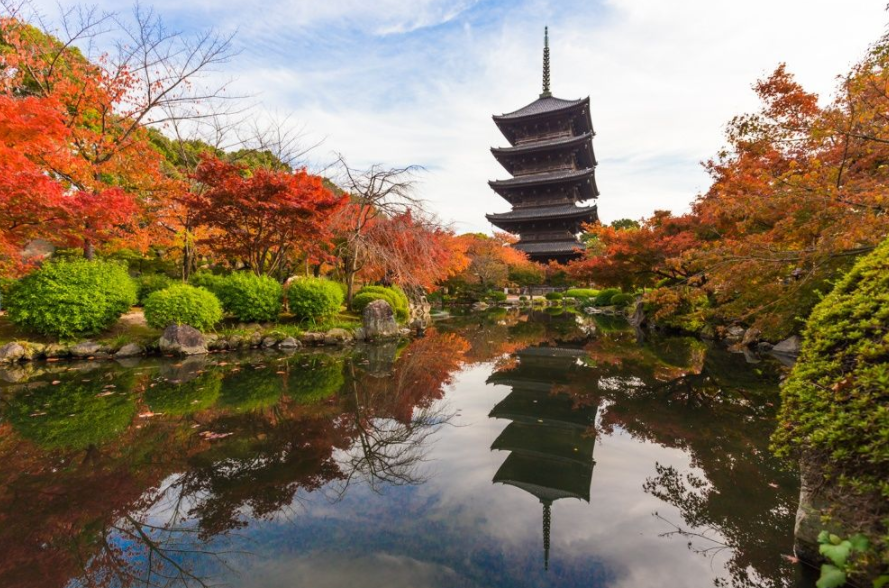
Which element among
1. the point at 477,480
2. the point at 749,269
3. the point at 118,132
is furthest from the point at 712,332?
the point at 118,132

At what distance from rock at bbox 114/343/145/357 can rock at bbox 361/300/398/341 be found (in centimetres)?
504

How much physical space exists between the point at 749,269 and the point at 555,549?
4.45 m

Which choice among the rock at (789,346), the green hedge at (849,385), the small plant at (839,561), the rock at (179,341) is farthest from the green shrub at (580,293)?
the small plant at (839,561)

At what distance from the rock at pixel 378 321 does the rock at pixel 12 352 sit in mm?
6925

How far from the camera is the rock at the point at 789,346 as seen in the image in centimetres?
802

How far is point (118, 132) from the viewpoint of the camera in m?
11.2

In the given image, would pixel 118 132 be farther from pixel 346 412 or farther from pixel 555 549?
pixel 555 549

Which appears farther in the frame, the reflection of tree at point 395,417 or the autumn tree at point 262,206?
the autumn tree at point 262,206

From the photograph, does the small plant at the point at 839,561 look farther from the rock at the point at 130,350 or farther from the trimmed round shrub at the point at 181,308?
the rock at the point at 130,350

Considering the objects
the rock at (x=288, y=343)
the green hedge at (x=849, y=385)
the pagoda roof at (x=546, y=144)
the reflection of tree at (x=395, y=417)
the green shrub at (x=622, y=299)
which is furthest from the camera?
the pagoda roof at (x=546, y=144)

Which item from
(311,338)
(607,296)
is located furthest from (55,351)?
(607,296)

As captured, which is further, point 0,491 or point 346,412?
point 346,412

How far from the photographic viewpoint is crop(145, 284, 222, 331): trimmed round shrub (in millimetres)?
8641

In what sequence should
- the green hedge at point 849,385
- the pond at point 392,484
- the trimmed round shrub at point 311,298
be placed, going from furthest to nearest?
the trimmed round shrub at point 311,298 < the pond at point 392,484 < the green hedge at point 849,385
